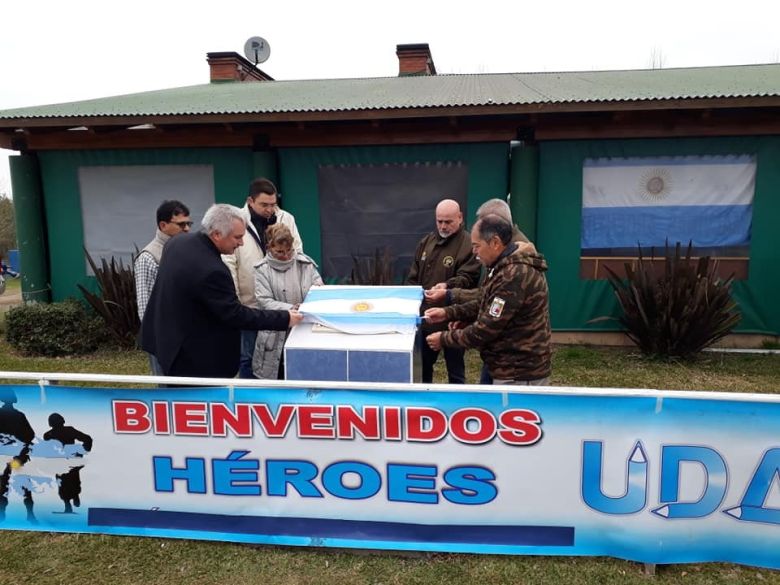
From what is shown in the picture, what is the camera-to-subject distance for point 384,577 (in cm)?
266

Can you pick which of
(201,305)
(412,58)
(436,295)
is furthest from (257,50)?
(201,305)

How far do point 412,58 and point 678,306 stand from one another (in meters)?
7.84

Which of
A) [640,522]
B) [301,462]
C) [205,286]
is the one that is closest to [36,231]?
[205,286]

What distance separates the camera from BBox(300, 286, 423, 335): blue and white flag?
9.59 ft

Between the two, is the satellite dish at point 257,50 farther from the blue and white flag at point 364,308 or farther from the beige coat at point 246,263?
the blue and white flag at point 364,308

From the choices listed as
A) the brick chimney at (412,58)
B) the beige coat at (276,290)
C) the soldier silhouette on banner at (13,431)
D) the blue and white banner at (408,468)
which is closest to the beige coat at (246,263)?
the beige coat at (276,290)

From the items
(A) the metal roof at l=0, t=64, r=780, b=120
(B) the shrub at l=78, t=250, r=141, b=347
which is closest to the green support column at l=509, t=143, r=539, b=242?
(A) the metal roof at l=0, t=64, r=780, b=120

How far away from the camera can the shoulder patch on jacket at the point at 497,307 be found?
2814mm

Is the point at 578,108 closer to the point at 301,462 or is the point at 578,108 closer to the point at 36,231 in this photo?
the point at 301,462

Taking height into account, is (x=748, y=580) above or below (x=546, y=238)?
below

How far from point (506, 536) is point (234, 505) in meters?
1.29

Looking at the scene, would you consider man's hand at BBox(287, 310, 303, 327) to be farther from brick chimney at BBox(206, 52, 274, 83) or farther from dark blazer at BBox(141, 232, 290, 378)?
brick chimney at BBox(206, 52, 274, 83)

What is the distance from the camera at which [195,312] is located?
2965 mm

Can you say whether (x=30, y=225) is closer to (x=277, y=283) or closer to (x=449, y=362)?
(x=277, y=283)
